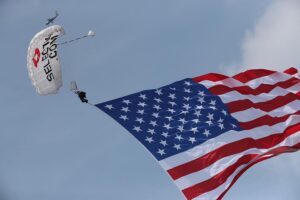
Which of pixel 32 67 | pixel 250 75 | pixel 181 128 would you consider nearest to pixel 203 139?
pixel 181 128

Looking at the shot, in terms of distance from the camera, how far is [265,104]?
22.3 m

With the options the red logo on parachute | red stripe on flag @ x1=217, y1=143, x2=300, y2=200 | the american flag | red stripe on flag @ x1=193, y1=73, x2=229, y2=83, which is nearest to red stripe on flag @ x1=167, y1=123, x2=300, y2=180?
the american flag

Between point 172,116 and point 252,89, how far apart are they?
365 centimetres

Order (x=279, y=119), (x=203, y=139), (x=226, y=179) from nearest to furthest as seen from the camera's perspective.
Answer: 1. (x=226, y=179)
2. (x=203, y=139)
3. (x=279, y=119)

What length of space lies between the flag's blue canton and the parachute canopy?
2899 mm

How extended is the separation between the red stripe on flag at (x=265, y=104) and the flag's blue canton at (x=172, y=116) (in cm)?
37

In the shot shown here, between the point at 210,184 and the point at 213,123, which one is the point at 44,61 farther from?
the point at 210,184

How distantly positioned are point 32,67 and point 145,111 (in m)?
4.65

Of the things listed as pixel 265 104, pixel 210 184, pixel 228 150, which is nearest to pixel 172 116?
pixel 228 150

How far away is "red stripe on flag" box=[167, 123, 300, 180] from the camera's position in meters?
19.3

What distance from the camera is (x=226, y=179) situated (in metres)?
19.1

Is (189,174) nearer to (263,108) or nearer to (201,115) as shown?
(201,115)

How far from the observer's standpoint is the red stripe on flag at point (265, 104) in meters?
21.7

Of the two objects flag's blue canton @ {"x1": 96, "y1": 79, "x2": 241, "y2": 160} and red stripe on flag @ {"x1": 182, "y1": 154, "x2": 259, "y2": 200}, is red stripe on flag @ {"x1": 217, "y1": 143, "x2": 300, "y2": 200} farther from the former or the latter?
flag's blue canton @ {"x1": 96, "y1": 79, "x2": 241, "y2": 160}
